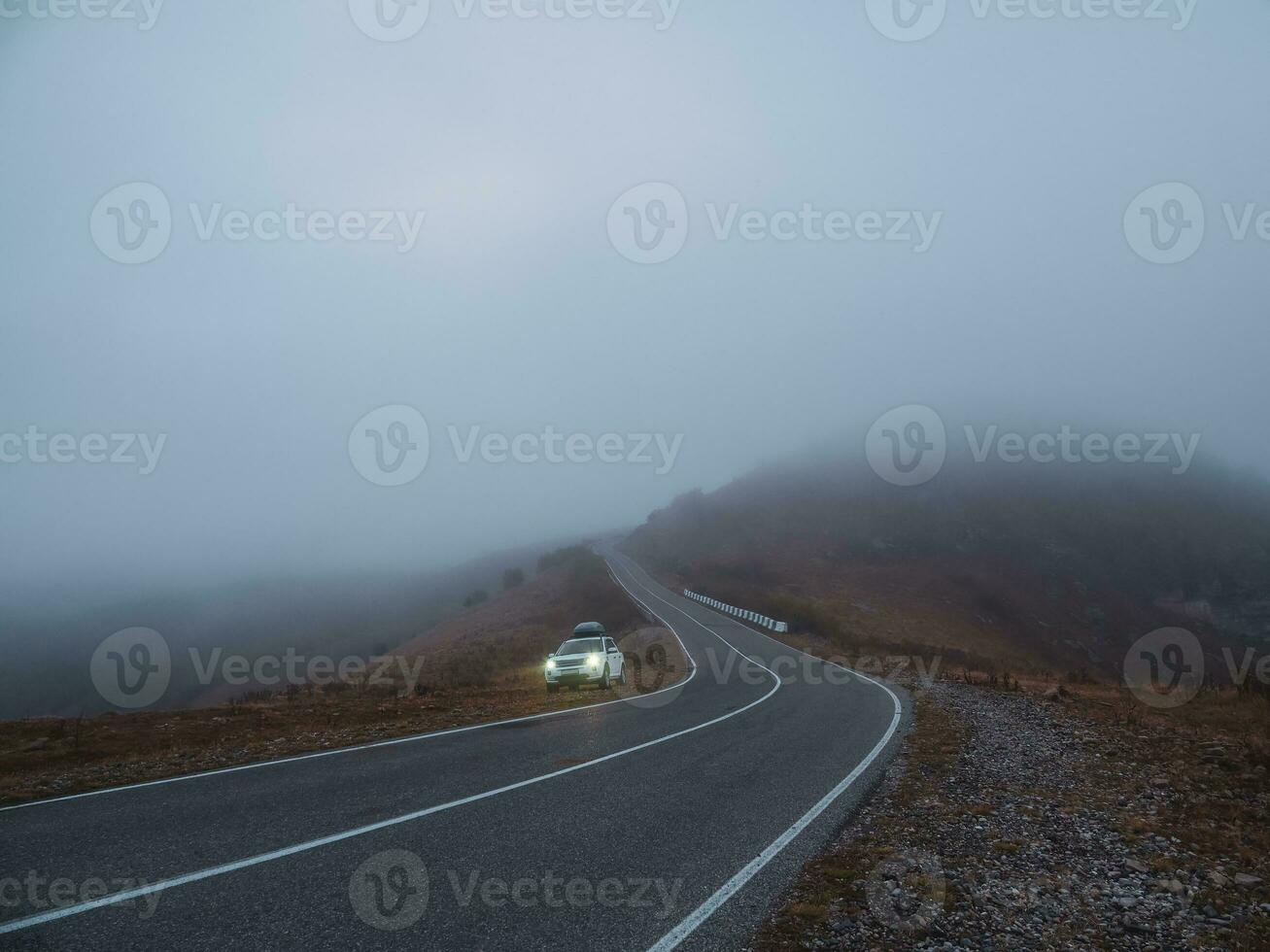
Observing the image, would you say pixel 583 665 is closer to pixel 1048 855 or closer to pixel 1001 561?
pixel 1048 855

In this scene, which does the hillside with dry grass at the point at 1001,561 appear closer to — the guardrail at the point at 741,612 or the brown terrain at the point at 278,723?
the guardrail at the point at 741,612

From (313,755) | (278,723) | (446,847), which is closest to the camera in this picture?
(446,847)

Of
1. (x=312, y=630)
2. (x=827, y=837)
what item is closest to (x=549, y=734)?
(x=827, y=837)

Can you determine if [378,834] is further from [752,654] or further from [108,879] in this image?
[752,654]

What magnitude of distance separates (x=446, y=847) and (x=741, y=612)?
38884mm

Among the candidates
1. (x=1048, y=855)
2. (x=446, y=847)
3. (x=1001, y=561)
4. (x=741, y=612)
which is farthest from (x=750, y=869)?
(x=1001, y=561)

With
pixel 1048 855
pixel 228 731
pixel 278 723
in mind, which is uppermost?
pixel 1048 855

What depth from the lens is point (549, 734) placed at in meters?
12.4

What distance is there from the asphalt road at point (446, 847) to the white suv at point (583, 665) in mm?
7257

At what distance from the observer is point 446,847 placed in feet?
20.3

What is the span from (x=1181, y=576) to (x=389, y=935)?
7547 centimetres

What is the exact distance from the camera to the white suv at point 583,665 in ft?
62.8

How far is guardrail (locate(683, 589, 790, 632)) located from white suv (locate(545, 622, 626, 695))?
64.5ft

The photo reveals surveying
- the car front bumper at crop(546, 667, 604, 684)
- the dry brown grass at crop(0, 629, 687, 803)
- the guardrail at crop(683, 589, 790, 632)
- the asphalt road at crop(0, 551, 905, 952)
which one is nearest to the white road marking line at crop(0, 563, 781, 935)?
the asphalt road at crop(0, 551, 905, 952)
